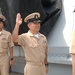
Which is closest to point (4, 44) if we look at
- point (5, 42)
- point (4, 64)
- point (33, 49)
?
point (5, 42)

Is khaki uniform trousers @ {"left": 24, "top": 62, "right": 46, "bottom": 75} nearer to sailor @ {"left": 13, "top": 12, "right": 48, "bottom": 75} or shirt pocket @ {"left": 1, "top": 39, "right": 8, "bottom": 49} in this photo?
sailor @ {"left": 13, "top": 12, "right": 48, "bottom": 75}

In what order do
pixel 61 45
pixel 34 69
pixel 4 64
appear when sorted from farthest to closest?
pixel 61 45, pixel 4 64, pixel 34 69

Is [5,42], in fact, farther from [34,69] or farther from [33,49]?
[34,69]

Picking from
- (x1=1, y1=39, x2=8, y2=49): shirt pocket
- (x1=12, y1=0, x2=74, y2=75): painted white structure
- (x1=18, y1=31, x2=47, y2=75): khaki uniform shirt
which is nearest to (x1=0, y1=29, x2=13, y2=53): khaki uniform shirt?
(x1=1, y1=39, x2=8, y2=49): shirt pocket

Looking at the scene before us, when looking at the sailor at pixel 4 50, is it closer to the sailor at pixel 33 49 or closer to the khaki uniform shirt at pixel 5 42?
the khaki uniform shirt at pixel 5 42

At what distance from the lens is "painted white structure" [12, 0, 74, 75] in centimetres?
573

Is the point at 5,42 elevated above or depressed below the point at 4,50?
above

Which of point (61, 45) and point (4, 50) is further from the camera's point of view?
point (61, 45)

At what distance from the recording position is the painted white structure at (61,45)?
18.8 ft

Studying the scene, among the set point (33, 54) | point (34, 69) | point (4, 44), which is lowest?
point (34, 69)

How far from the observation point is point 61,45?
6.02 m

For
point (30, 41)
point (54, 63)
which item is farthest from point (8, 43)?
point (54, 63)

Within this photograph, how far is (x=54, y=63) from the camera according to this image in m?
5.83

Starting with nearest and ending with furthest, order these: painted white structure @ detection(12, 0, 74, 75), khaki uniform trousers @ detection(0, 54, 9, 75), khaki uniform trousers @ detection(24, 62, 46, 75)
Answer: khaki uniform trousers @ detection(24, 62, 46, 75) < khaki uniform trousers @ detection(0, 54, 9, 75) < painted white structure @ detection(12, 0, 74, 75)
